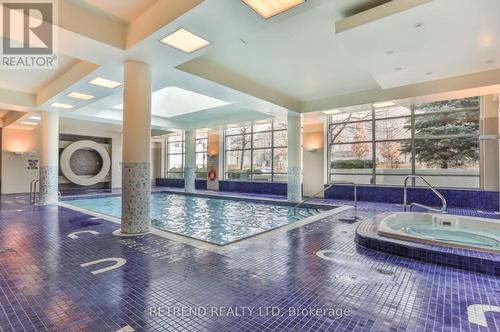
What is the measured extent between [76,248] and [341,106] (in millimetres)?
6764

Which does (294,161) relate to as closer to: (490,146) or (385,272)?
(490,146)

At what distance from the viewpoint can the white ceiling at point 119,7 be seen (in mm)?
3352

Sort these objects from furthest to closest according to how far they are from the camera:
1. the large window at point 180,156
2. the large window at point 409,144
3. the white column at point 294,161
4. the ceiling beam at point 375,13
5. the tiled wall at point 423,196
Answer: the large window at point 180,156 → the white column at point 294,161 → the large window at point 409,144 → the tiled wall at point 423,196 → the ceiling beam at point 375,13

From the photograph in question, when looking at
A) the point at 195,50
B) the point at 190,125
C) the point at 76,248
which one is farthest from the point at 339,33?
the point at 190,125

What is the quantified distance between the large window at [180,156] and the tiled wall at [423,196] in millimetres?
7678

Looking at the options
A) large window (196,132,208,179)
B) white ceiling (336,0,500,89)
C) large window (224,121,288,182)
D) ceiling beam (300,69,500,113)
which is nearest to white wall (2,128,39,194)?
large window (196,132,208,179)

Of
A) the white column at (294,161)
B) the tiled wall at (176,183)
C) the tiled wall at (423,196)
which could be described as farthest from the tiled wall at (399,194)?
the tiled wall at (176,183)

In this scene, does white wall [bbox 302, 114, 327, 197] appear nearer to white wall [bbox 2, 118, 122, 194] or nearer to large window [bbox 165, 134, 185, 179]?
large window [bbox 165, 134, 185, 179]

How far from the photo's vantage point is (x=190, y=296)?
2.14 m

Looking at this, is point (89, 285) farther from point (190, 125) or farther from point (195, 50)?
point (190, 125)

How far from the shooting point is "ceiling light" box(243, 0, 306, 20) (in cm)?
279

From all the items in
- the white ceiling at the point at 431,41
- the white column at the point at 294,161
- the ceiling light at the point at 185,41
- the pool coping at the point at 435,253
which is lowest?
the pool coping at the point at 435,253

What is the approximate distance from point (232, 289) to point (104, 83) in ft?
16.7

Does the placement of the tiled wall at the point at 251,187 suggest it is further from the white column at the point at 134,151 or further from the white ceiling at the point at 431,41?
the white column at the point at 134,151
